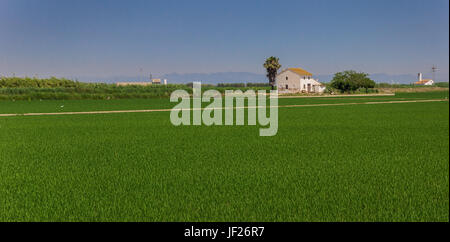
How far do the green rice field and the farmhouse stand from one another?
230ft

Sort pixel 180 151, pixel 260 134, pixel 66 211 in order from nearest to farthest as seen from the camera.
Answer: pixel 66 211 → pixel 180 151 → pixel 260 134

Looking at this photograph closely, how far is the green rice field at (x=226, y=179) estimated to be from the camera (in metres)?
5.32

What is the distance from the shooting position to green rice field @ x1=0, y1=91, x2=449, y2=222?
5.32 m

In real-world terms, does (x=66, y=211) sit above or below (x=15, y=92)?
below

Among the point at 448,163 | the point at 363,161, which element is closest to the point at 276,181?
the point at 363,161

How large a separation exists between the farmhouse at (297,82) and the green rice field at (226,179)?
70.0 metres

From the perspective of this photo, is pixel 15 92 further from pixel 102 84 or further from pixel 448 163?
pixel 448 163

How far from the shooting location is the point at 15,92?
50.4 m

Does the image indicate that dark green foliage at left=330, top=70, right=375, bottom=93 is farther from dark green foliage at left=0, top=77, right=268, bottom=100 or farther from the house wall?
dark green foliage at left=0, top=77, right=268, bottom=100

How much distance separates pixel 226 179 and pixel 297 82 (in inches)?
3050

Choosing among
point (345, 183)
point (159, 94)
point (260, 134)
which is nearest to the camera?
point (345, 183)

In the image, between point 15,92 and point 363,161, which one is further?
point 15,92
